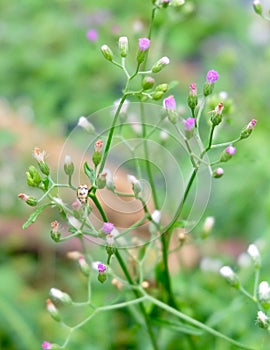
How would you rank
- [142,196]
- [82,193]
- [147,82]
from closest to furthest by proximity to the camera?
[82,193] → [147,82] → [142,196]

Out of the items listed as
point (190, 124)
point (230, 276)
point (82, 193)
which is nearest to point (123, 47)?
point (190, 124)

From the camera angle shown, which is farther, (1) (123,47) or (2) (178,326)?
(2) (178,326)

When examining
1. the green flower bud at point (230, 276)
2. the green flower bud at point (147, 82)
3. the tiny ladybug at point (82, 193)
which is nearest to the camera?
the tiny ladybug at point (82, 193)

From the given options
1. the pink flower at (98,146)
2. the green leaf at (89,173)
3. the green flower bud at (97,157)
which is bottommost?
the green leaf at (89,173)

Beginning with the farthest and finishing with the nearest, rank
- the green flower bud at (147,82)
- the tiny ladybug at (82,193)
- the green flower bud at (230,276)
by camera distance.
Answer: the green flower bud at (230,276)
the green flower bud at (147,82)
the tiny ladybug at (82,193)

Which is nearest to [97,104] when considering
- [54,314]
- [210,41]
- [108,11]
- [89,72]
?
Result: [89,72]

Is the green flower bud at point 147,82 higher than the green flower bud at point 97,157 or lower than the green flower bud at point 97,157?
higher

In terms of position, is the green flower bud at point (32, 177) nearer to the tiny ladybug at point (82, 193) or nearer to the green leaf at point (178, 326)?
the tiny ladybug at point (82, 193)

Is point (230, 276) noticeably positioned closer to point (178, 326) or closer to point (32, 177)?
point (178, 326)

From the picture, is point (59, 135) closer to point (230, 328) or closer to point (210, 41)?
point (210, 41)

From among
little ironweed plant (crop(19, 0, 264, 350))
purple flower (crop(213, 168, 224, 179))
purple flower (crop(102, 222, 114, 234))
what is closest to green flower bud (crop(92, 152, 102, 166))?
little ironweed plant (crop(19, 0, 264, 350))

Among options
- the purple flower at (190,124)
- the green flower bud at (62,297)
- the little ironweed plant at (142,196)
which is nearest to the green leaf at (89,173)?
the little ironweed plant at (142,196)
